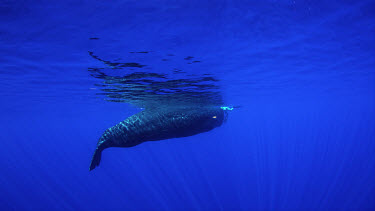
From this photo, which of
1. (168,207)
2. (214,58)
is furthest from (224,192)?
(214,58)

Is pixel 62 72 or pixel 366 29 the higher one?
pixel 366 29

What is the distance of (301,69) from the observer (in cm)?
1413

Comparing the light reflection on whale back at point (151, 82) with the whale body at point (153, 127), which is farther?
the light reflection on whale back at point (151, 82)

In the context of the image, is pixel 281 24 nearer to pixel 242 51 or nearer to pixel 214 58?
pixel 242 51

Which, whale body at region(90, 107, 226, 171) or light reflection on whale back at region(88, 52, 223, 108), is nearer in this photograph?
whale body at region(90, 107, 226, 171)

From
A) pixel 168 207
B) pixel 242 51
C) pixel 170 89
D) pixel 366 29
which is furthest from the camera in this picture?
pixel 168 207

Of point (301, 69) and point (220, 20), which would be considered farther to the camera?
point (301, 69)

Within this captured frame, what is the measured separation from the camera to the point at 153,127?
18.6 feet

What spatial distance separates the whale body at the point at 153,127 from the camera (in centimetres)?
545

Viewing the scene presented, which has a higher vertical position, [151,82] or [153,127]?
[151,82]

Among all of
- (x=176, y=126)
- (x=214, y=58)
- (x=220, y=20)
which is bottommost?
(x=176, y=126)

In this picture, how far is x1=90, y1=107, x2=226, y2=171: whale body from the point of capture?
5449 mm

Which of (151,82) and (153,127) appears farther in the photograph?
(151,82)

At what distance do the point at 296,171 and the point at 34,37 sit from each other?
54.1m
